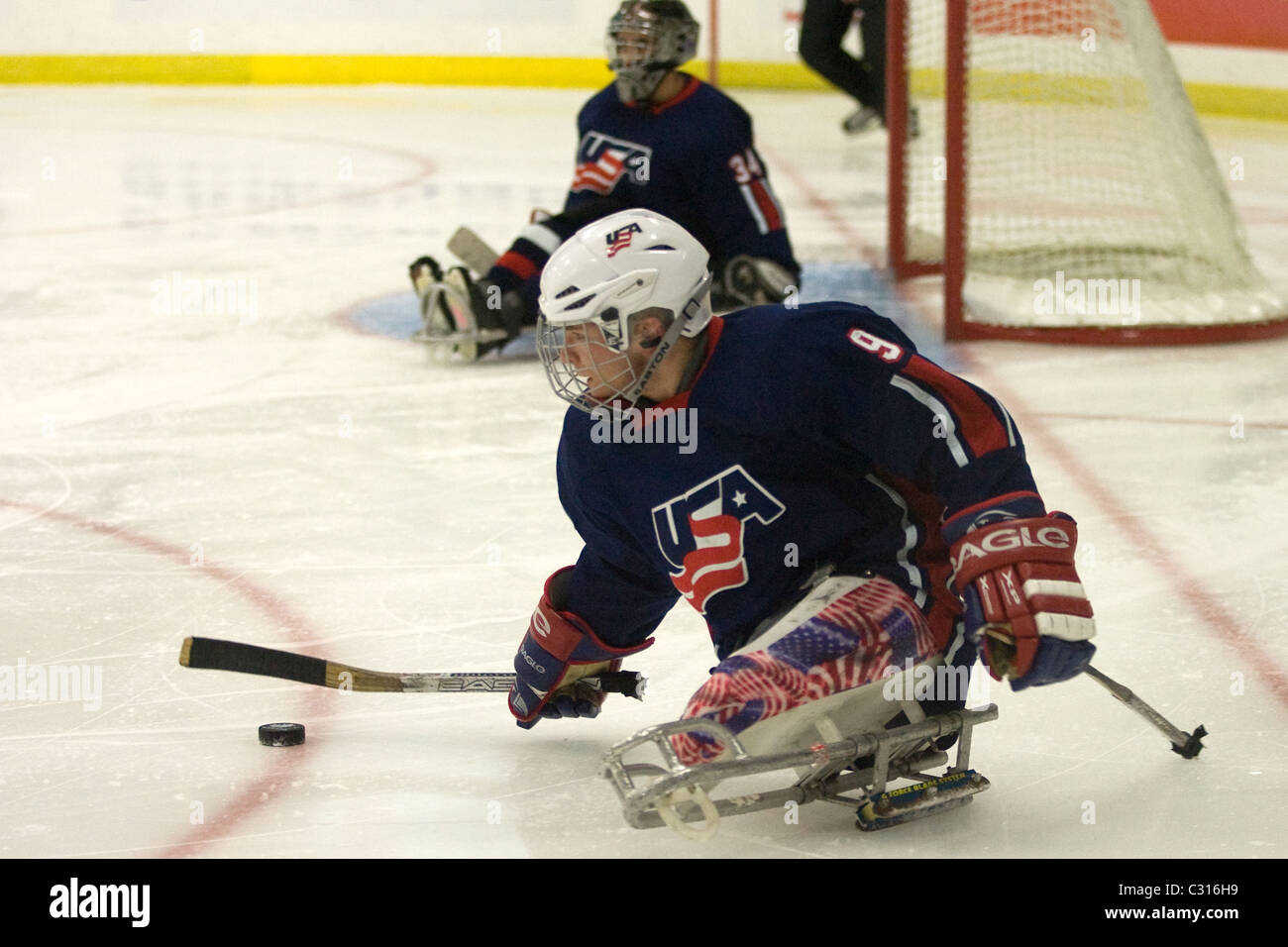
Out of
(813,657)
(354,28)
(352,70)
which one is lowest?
(352,70)

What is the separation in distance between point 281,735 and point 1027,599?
1042 millimetres

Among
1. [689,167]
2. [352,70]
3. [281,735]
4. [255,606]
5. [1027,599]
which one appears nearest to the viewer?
[1027,599]

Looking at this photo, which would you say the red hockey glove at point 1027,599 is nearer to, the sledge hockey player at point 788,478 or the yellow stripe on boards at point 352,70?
the sledge hockey player at point 788,478

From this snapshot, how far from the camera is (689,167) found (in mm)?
4664

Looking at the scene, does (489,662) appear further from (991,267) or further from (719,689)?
(991,267)

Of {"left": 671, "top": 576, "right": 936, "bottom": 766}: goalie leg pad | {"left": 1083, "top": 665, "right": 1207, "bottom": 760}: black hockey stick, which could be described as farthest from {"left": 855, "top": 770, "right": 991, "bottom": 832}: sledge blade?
{"left": 1083, "top": 665, "right": 1207, "bottom": 760}: black hockey stick

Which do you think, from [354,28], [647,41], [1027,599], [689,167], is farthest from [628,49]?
[354,28]

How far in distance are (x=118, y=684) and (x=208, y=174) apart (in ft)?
19.3

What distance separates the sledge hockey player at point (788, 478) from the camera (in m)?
1.86

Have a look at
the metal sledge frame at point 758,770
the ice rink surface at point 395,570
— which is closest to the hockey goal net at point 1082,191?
the ice rink surface at point 395,570

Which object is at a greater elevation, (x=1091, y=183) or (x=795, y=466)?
(x=795, y=466)

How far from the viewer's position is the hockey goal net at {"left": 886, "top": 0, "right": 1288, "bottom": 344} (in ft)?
15.4

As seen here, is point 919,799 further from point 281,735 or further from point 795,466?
point 281,735

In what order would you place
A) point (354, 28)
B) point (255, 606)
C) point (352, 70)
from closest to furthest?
1. point (255, 606)
2. point (354, 28)
3. point (352, 70)
